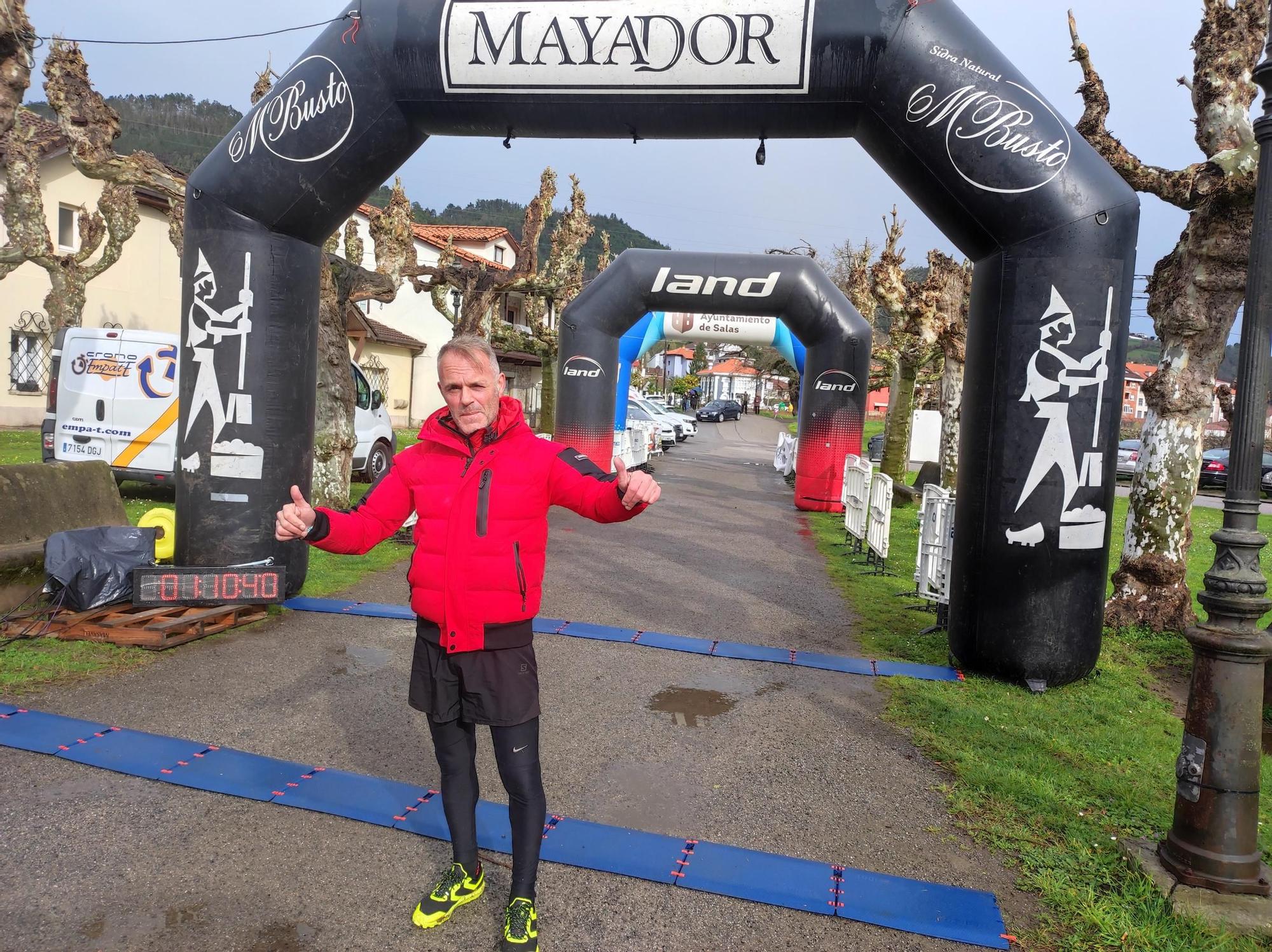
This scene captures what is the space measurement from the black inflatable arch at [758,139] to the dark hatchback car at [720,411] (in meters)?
55.6

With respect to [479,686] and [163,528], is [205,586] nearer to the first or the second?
[163,528]

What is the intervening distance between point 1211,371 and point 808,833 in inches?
221

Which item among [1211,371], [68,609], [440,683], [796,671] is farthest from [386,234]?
[440,683]

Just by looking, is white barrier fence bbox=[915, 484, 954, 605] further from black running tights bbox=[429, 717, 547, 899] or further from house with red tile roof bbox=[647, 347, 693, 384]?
house with red tile roof bbox=[647, 347, 693, 384]

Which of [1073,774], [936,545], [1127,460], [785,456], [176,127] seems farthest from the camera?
[176,127]

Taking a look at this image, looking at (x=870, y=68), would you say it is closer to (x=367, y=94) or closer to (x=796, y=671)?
(x=367, y=94)

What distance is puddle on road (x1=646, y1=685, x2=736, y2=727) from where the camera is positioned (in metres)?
5.33

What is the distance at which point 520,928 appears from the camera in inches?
114

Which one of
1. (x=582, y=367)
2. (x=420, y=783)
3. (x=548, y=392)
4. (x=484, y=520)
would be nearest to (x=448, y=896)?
(x=420, y=783)

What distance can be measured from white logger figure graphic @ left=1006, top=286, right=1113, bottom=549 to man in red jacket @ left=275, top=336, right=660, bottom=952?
12.2ft

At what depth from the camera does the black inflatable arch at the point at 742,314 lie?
15.1m

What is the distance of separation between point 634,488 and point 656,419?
29030 millimetres

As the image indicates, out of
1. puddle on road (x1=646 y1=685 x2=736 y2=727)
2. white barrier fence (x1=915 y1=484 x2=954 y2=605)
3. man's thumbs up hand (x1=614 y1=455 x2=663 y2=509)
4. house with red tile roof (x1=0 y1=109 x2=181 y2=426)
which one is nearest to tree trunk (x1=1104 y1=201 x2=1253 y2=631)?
white barrier fence (x1=915 y1=484 x2=954 y2=605)

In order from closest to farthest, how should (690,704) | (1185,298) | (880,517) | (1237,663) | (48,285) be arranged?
(1237,663) → (690,704) → (1185,298) → (880,517) → (48,285)
